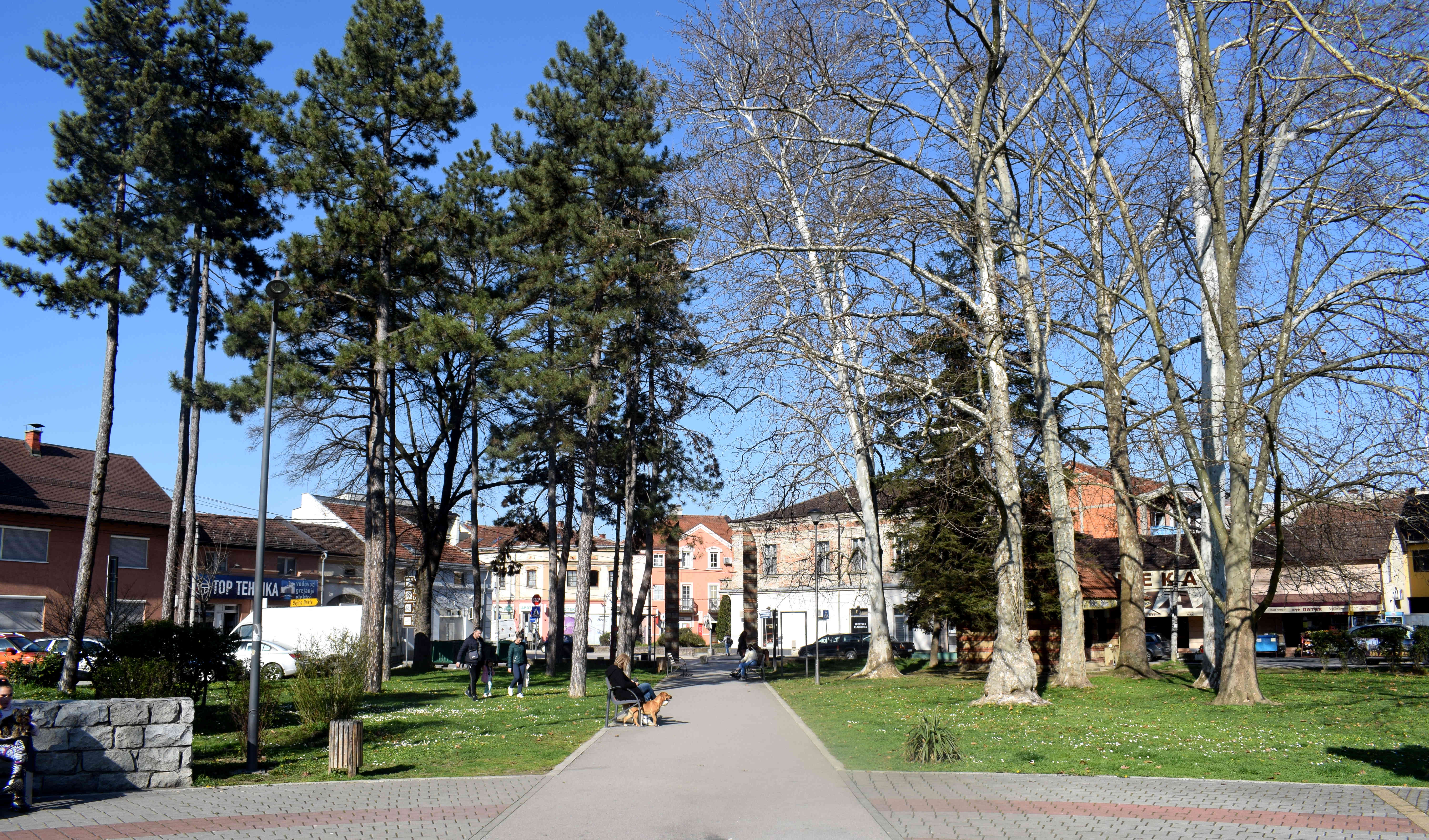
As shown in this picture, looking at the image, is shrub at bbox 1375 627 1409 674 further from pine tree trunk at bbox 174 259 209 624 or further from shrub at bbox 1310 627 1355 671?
Result: pine tree trunk at bbox 174 259 209 624

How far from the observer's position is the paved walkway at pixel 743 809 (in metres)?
8.48

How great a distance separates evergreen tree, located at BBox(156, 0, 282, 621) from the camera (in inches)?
1051

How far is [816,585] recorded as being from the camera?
46250 mm

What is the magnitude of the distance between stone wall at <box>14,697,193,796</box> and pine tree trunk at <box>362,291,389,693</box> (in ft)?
40.4

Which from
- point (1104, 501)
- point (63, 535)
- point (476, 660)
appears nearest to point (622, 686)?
point (476, 660)

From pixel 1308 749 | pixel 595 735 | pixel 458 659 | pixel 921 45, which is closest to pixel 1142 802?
pixel 1308 749

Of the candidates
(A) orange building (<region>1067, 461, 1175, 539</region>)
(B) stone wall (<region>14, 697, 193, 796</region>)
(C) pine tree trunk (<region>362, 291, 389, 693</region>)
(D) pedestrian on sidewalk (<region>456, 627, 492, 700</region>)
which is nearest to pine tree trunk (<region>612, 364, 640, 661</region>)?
(D) pedestrian on sidewalk (<region>456, 627, 492, 700</region>)

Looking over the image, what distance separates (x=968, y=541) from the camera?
105 ft

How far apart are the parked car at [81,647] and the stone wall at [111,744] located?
20.4 feet

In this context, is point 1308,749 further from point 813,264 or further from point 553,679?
point 553,679

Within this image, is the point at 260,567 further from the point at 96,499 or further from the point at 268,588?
the point at 268,588

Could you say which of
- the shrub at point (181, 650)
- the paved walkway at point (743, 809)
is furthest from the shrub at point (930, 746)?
the shrub at point (181, 650)

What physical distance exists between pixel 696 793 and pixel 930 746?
3.17 m

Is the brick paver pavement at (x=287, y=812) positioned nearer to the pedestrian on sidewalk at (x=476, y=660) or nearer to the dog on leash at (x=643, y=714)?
the dog on leash at (x=643, y=714)
